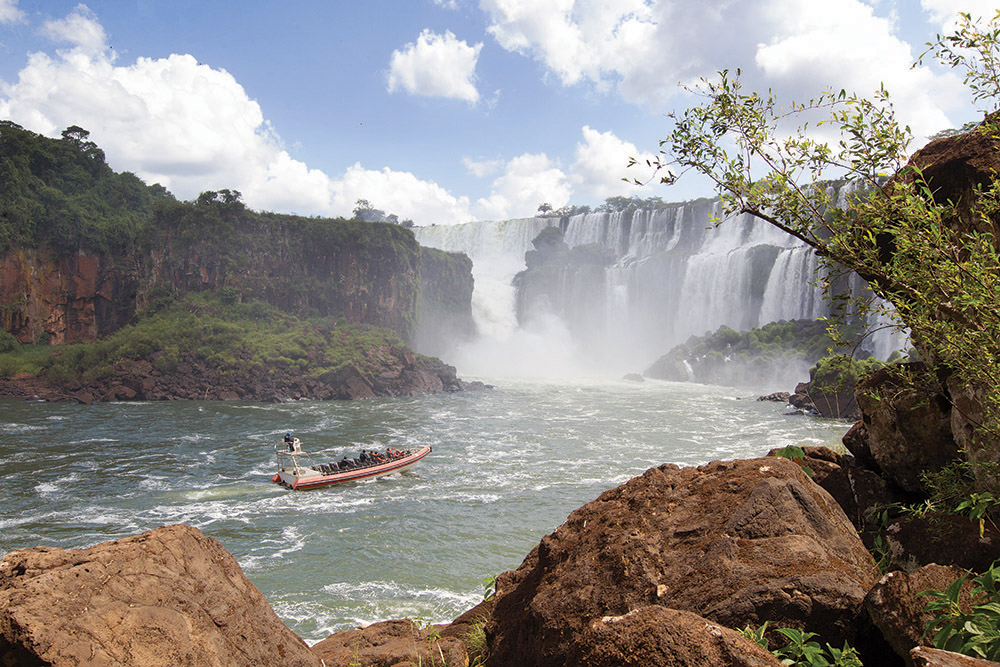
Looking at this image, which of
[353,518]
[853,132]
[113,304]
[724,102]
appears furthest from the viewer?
[113,304]

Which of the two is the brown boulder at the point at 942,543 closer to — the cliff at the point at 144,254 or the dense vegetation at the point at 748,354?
the dense vegetation at the point at 748,354

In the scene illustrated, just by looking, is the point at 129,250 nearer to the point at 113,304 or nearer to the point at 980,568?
the point at 113,304

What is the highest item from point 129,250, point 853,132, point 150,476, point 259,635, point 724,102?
point 129,250

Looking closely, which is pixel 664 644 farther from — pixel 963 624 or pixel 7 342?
pixel 7 342

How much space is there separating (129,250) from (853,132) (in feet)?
190

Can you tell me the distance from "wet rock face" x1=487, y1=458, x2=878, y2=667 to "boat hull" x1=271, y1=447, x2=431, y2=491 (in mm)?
16076

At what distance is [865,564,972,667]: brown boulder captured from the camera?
2.58 meters

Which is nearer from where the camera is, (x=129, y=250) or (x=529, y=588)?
(x=529, y=588)

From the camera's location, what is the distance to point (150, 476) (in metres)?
20.7

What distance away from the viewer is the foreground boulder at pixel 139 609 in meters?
2.66

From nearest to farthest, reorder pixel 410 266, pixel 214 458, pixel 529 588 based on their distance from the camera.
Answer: pixel 529 588
pixel 214 458
pixel 410 266

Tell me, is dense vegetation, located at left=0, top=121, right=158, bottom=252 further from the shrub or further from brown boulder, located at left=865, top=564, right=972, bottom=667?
brown boulder, located at left=865, top=564, right=972, bottom=667

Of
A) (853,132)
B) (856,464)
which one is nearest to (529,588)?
(856,464)

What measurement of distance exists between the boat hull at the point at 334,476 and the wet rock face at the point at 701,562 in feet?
52.7
